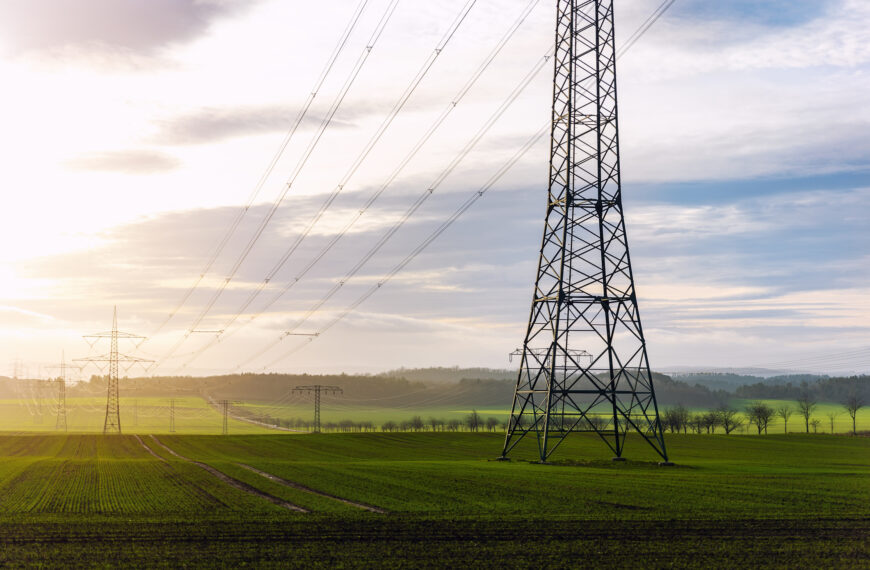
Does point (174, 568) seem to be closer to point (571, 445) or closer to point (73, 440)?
point (571, 445)

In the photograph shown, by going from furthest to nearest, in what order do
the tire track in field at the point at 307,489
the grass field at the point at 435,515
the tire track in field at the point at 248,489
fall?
1. the tire track in field at the point at 248,489
2. the tire track in field at the point at 307,489
3. the grass field at the point at 435,515

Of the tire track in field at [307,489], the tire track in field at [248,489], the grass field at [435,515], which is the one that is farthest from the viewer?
the tire track in field at [248,489]

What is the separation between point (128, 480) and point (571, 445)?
59.2m

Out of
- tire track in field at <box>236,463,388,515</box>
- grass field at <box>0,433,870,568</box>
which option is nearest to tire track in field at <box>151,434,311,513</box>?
grass field at <box>0,433,870,568</box>

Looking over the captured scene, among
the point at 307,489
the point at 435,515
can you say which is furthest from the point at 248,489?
the point at 435,515

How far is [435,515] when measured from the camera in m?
31.1

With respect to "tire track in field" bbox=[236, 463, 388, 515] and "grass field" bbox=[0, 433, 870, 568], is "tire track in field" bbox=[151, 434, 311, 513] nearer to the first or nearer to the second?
"grass field" bbox=[0, 433, 870, 568]

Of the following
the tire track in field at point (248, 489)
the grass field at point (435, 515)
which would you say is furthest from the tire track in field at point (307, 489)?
the tire track in field at point (248, 489)

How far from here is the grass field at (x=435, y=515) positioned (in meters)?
23.9

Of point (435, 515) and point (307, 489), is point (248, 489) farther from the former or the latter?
point (435, 515)

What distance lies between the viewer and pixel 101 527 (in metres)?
29.3

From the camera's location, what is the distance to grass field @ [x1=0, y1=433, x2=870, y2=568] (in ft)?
78.5

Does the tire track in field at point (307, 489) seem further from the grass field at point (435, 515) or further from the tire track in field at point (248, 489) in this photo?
Answer: the tire track in field at point (248, 489)

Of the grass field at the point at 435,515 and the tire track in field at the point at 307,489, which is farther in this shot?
the tire track in field at the point at 307,489
